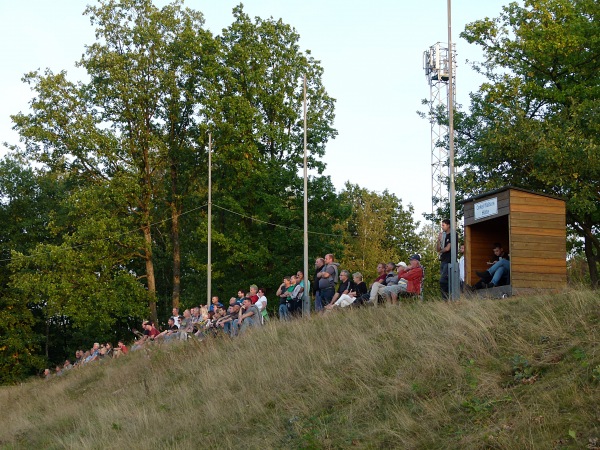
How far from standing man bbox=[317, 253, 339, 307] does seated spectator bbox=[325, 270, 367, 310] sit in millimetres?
1014

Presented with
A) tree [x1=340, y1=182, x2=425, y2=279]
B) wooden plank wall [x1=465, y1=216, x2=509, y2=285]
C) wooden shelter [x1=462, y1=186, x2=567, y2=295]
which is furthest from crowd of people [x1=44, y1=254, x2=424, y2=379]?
tree [x1=340, y1=182, x2=425, y2=279]

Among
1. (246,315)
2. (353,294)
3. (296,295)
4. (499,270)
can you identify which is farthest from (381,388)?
(296,295)

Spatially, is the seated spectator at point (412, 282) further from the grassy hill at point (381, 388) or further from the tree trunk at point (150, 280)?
the tree trunk at point (150, 280)

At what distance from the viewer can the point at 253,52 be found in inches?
1682

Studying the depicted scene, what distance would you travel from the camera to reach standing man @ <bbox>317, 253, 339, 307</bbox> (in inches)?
789

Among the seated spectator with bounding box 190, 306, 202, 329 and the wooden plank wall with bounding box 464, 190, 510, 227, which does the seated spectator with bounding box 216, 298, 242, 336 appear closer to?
the seated spectator with bounding box 190, 306, 202, 329

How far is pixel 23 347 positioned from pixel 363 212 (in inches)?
1025

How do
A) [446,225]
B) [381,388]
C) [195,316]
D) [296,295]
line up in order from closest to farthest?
[381,388] → [446,225] → [296,295] → [195,316]

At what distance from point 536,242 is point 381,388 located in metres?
5.24

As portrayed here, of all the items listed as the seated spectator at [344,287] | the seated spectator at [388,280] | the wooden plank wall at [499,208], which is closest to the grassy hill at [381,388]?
the seated spectator at [388,280]

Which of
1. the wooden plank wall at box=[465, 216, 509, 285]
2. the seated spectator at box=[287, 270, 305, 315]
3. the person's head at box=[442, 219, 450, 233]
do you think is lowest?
the seated spectator at box=[287, 270, 305, 315]

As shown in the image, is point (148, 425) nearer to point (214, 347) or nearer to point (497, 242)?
point (214, 347)

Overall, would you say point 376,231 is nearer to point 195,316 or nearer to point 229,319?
point 195,316

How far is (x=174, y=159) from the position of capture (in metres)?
44.0
